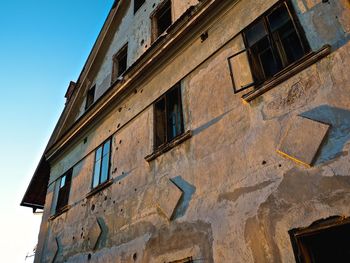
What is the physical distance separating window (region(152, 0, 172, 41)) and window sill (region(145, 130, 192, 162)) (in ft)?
12.4

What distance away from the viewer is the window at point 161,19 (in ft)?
26.2

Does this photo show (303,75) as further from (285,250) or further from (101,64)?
(101,64)

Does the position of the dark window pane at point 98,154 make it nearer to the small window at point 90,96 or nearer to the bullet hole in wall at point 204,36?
the small window at point 90,96

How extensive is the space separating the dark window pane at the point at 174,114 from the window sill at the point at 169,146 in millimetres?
330

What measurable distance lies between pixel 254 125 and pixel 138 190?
283 cm

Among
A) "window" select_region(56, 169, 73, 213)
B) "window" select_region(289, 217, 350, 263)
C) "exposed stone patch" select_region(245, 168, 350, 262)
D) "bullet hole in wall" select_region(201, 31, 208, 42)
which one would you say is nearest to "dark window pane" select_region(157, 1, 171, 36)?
"bullet hole in wall" select_region(201, 31, 208, 42)

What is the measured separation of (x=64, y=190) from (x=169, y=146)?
18.4 feet

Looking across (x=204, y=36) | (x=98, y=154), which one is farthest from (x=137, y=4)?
(x=98, y=154)

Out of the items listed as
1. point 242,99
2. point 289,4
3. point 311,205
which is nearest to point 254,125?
point 242,99

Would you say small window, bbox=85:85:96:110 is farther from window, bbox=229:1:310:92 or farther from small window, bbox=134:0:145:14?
window, bbox=229:1:310:92

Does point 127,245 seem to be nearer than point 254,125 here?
No

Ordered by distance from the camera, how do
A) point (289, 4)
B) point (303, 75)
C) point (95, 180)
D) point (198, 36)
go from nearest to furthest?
point (303, 75)
point (289, 4)
point (198, 36)
point (95, 180)

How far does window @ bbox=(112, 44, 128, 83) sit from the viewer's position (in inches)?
370

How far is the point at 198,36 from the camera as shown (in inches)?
234
